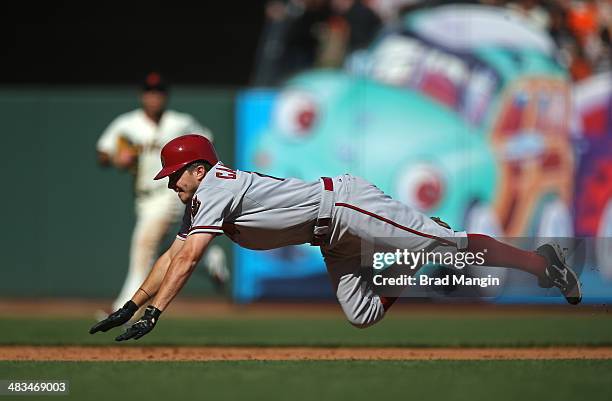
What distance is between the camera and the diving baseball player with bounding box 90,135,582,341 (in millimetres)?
5875

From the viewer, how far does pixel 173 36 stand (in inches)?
588

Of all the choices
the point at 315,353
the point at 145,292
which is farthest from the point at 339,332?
the point at 145,292

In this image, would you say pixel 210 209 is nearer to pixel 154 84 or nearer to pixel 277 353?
pixel 277 353

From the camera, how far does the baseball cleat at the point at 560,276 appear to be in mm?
6289

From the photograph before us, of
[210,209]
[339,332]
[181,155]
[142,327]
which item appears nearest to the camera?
[142,327]

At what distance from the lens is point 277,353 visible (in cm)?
762

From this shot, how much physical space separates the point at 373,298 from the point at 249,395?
1.45 metres

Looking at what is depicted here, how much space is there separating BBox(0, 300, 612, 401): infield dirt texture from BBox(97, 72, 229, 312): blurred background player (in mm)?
725

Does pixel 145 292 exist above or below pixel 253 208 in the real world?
below

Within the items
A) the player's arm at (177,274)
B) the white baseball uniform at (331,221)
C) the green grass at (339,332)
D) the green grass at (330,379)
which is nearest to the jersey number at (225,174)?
the white baseball uniform at (331,221)

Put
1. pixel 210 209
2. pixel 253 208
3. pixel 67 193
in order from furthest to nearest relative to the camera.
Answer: pixel 67 193, pixel 253 208, pixel 210 209

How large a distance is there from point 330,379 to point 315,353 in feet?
6.35

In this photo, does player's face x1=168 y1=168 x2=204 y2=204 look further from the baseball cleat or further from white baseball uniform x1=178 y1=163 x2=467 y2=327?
the baseball cleat

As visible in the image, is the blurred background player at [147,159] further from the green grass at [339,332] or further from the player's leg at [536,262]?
the player's leg at [536,262]
